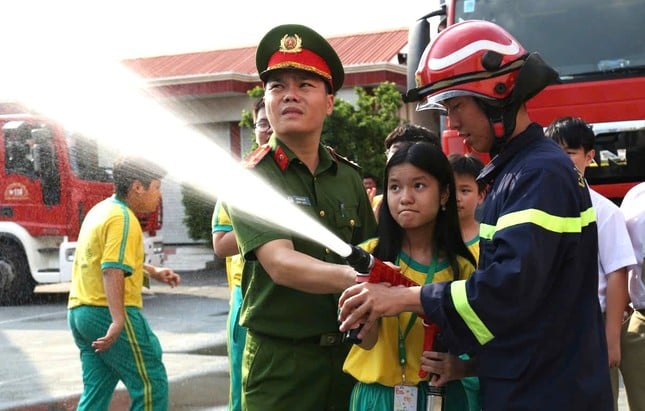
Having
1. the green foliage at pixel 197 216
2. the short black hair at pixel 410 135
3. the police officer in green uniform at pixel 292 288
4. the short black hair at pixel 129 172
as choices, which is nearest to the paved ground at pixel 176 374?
the short black hair at pixel 129 172

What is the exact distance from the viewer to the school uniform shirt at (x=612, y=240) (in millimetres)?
3984

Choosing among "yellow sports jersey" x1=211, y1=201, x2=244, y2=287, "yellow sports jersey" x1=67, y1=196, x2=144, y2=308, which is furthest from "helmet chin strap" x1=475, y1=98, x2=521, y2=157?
"yellow sports jersey" x1=67, y1=196, x2=144, y2=308

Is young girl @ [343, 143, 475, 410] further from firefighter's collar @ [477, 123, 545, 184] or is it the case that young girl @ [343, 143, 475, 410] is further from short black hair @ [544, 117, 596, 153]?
short black hair @ [544, 117, 596, 153]

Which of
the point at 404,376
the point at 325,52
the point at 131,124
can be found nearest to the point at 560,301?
the point at 404,376

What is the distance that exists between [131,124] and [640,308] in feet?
29.2

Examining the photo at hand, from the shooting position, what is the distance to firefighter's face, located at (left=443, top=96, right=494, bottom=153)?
2.58 metres

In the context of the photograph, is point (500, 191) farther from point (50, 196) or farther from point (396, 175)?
point (50, 196)

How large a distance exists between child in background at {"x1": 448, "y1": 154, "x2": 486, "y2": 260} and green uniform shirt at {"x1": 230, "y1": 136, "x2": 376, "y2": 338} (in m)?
1.30

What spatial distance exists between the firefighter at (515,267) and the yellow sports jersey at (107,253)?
2.56 m

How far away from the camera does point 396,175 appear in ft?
10.1

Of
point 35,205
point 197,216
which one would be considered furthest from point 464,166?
point 197,216

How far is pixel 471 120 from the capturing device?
260 cm

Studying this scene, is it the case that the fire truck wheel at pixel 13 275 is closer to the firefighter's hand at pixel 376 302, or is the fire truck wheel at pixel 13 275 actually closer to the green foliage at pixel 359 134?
the green foliage at pixel 359 134

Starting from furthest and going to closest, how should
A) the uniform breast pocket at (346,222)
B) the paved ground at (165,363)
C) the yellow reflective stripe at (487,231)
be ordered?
the paved ground at (165,363) < the uniform breast pocket at (346,222) < the yellow reflective stripe at (487,231)
